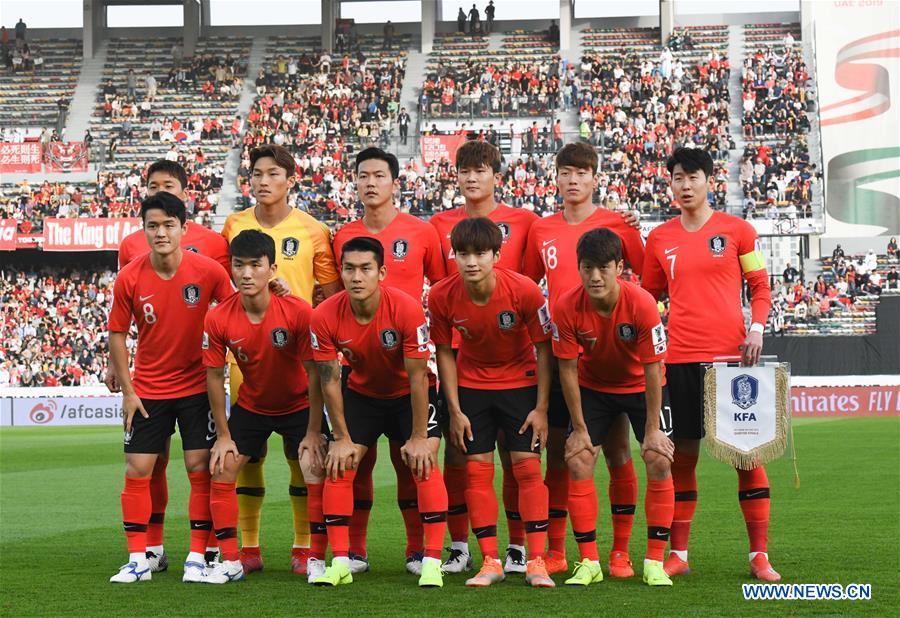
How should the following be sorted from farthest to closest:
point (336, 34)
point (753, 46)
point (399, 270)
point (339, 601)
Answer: point (336, 34) < point (753, 46) < point (399, 270) < point (339, 601)

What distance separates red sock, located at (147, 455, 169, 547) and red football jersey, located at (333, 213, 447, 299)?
71.5 inches

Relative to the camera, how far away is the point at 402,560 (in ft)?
25.6

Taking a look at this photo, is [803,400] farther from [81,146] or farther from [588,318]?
[81,146]

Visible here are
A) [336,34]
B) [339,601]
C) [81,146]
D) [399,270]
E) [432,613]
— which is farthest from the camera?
[336,34]

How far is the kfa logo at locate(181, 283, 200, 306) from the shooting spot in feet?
23.5

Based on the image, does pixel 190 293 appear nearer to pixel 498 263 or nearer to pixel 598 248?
pixel 498 263

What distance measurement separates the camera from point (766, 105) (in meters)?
35.0

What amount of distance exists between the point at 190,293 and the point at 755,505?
3.50 m

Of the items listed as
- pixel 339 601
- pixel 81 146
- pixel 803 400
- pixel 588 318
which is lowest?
pixel 803 400

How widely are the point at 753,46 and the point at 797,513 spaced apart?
30.6 meters

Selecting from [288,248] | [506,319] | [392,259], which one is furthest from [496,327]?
[288,248]

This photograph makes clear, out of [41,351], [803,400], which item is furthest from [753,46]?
[41,351]

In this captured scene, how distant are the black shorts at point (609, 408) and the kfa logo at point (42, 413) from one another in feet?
69.8

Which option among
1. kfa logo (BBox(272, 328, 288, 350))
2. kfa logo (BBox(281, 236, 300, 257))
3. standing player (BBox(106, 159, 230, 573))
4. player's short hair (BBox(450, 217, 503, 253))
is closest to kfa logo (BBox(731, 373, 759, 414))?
player's short hair (BBox(450, 217, 503, 253))
